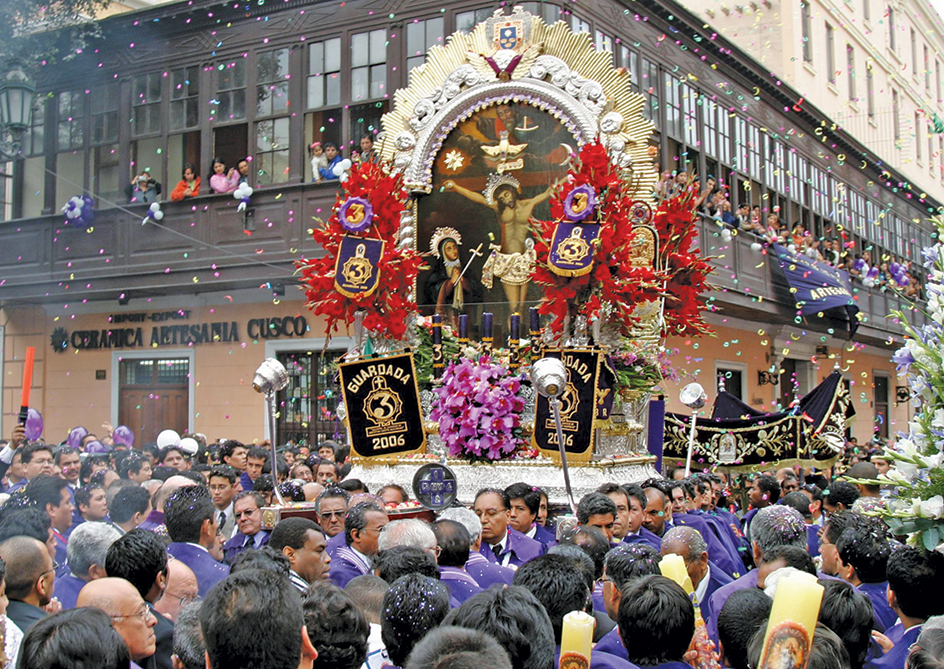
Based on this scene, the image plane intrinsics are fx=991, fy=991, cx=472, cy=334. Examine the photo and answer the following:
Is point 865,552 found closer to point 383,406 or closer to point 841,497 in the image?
point 841,497

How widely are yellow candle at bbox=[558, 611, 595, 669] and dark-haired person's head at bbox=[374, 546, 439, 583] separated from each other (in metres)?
1.19

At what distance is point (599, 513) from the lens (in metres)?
5.74

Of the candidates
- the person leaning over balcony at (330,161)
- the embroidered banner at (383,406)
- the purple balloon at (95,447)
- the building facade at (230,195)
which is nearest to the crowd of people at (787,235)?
the building facade at (230,195)

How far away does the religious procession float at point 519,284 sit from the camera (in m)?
8.75

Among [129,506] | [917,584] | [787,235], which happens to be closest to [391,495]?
[129,506]

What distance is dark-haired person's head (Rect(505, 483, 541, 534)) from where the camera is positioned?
252 inches

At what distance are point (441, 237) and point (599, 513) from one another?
5023 millimetres

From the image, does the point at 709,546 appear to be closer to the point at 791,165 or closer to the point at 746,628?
the point at 746,628

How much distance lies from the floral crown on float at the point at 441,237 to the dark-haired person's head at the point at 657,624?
703 cm

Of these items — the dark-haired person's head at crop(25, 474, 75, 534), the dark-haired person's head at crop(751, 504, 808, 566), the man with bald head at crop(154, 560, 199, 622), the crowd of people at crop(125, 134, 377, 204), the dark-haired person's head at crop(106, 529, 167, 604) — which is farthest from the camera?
the crowd of people at crop(125, 134, 377, 204)

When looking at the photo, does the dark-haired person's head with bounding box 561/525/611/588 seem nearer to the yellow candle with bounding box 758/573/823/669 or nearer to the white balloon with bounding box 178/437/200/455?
the yellow candle with bounding box 758/573/823/669

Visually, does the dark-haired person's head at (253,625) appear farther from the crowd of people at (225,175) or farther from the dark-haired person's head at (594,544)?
the crowd of people at (225,175)

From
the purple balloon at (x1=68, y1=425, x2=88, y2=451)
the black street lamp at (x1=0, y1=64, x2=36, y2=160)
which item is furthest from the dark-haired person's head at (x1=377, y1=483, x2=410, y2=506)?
the black street lamp at (x1=0, y1=64, x2=36, y2=160)

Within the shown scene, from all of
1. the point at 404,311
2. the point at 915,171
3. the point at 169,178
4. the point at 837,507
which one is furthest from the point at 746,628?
the point at 915,171
